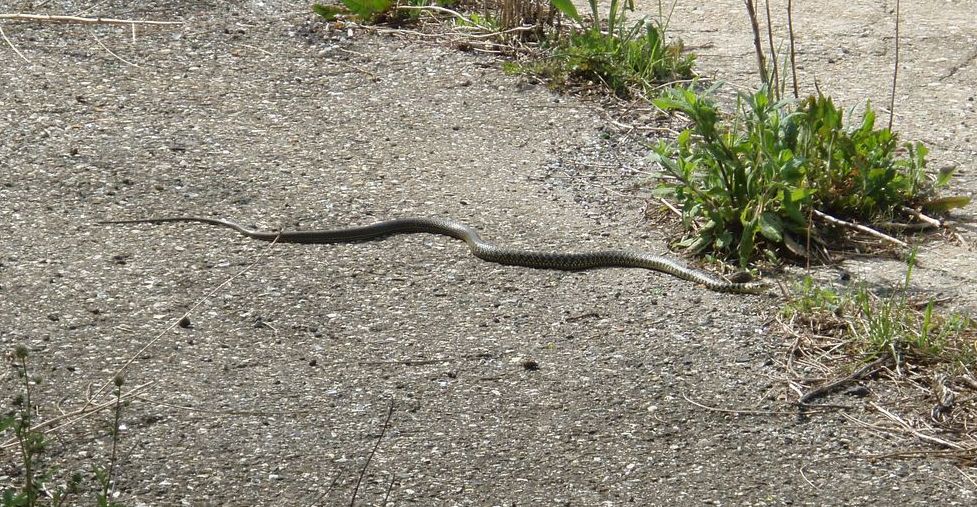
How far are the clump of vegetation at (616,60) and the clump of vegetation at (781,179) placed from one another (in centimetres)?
184

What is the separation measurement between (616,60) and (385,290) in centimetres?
333

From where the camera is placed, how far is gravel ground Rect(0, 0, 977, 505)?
173 inches

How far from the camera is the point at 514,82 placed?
8.52m

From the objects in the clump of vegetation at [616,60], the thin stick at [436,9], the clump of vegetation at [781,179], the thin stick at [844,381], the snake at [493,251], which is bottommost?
the thin stick at [844,381]

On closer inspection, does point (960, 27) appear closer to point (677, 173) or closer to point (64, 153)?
point (677, 173)

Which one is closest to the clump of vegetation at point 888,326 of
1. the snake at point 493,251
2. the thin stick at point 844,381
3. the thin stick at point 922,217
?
the thin stick at point 844,381

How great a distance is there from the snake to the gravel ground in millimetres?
81

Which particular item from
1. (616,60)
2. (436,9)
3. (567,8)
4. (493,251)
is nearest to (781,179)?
(493,251)

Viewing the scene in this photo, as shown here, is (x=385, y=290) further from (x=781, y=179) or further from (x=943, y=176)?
(x=943, y=176)

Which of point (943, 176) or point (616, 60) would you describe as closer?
point (943, 176)

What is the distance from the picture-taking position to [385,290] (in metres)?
5.80

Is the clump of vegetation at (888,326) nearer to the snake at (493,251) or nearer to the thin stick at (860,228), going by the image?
the snake at (493,251)

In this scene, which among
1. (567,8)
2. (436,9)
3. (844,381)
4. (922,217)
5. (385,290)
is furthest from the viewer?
(436,9)

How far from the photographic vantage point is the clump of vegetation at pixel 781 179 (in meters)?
5.99
